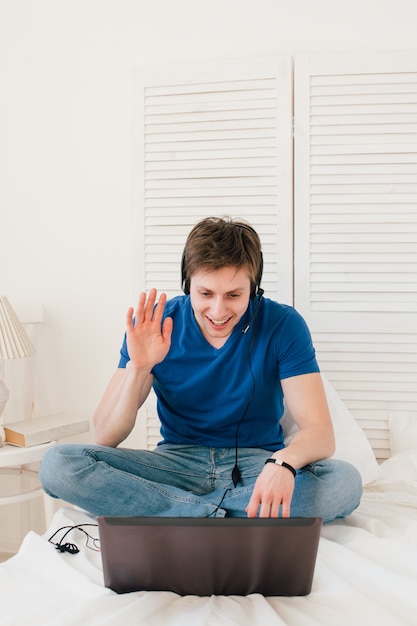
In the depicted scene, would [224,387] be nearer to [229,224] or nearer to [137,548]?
[229,224]

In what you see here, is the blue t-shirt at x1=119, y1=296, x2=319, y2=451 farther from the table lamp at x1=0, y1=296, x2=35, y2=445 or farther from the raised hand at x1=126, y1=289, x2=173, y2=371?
the table lamp at x1=0, y1=296, x2=35, y2=445

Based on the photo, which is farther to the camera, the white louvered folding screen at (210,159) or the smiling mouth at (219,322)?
the white louvered folding screen at (210,159)

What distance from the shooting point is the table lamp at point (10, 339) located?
192 cm

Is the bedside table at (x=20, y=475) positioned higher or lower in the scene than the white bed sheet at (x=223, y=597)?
lower

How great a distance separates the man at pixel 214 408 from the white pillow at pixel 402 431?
49cm

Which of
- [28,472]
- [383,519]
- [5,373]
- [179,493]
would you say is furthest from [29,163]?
[383,519]

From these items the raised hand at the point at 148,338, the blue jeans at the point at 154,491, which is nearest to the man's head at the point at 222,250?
the raised hand at the point at 148,338

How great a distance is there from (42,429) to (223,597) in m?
1.04

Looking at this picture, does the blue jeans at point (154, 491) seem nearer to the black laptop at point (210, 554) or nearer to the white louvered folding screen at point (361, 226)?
the black laptop at point (210, 554)

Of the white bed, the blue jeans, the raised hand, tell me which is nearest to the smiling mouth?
the raised hand

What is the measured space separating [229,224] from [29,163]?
110 cm

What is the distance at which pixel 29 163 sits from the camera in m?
2.30

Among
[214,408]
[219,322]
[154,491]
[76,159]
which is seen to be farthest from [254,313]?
[76,159]

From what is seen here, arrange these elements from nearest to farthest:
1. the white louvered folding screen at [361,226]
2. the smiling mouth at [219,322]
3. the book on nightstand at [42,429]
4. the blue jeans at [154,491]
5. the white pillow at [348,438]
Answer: the blue jeans at [154,491]
the smiling mouth at [219,322]
the white pillow at [348,438]
the book on nightstand at [42,429]
the white louvered folding screen at [361,226]
